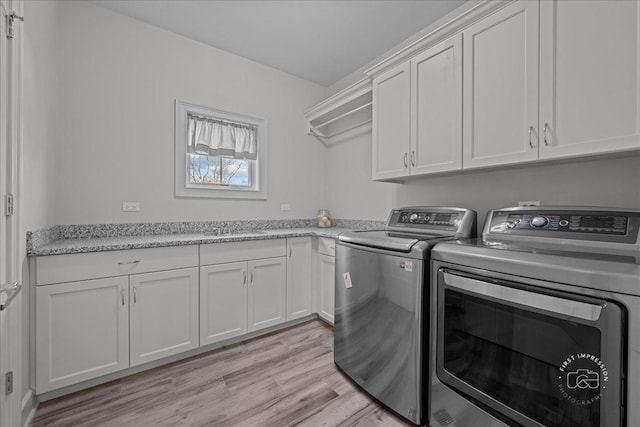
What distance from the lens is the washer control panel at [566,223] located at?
3.83ft

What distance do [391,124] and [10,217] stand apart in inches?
95.5

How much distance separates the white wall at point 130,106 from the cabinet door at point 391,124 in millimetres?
1376

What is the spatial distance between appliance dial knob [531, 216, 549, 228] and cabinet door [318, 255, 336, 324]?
159 cm

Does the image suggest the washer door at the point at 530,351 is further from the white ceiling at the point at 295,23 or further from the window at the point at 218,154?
the window at the point at 218,154

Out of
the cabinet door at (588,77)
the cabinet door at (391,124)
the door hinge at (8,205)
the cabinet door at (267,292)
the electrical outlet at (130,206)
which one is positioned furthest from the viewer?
the cabinet door at (267,292)

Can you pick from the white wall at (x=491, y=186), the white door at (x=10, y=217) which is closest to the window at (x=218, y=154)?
the white wall at (x=491, y=186)

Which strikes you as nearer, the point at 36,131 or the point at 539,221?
the point at 539,221

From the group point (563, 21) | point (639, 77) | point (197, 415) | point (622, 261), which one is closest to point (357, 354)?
point (197, 415)

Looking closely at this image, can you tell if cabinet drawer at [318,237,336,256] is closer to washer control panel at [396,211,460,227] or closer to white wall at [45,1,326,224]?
washer control panel at [396,211,460,227]

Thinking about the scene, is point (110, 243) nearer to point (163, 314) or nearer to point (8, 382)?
point (163, 314)

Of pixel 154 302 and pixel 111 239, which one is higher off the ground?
pixel 111 239

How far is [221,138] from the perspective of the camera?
2908mm

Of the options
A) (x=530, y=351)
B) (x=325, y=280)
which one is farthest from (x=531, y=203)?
(x=325, y=280)

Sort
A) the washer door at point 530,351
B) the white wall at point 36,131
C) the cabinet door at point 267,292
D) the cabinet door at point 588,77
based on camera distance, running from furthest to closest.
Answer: the cabinet door at point 267,292 < the white wall at point 36,131 < the cabinet door at point 588,77 < the washer door at point 530,351
